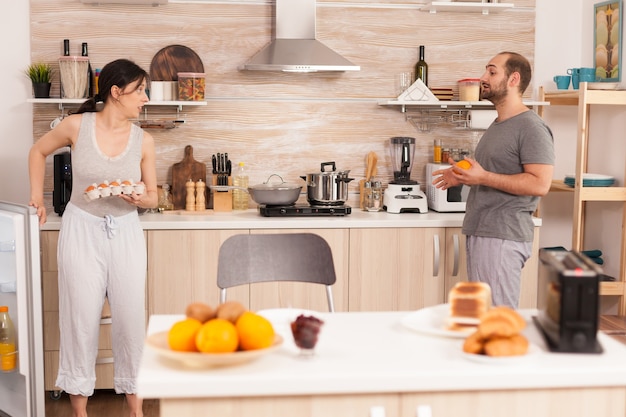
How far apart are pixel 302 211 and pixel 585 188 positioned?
5.20 feet

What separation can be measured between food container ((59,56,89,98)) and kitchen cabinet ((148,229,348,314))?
0.87 metres

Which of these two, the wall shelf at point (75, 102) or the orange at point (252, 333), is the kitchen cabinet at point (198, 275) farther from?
the orange at point (252, 333)

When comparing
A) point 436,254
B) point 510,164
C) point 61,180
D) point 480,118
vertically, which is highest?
point 480,118

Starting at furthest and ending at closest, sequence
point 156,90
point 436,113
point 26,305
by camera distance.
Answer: point 436,113 < point 156,90 < point 26,305

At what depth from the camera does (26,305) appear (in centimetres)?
331

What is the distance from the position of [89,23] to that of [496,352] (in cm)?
323

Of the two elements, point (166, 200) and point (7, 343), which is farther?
point (166, 200)

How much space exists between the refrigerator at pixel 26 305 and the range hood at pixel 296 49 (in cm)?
143

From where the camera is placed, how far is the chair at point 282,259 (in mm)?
2766

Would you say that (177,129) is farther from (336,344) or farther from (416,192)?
(336,344)

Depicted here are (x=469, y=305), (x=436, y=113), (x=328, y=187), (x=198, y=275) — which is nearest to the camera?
(x=469, y=305)

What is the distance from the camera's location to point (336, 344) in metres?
1.96

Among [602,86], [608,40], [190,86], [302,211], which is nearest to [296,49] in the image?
[190,86]

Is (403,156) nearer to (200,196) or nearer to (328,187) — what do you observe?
(328,187)
